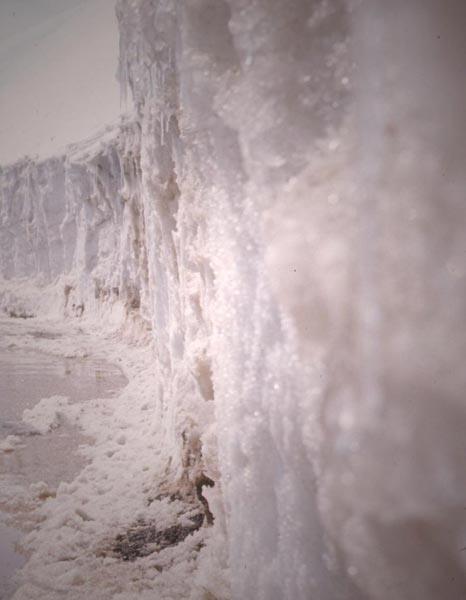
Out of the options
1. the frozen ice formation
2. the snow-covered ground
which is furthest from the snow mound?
the frozen ice formation

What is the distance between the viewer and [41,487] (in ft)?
6.80

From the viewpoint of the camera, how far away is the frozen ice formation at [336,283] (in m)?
0.59

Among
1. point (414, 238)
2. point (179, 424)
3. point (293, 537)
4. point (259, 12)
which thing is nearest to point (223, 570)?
point (293, 537)

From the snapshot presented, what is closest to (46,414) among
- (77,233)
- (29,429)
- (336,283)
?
(29,429)

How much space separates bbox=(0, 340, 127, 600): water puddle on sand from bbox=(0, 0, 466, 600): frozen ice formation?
1147 mm

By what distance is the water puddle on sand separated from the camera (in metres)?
A: 1.73

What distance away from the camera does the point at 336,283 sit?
719mm

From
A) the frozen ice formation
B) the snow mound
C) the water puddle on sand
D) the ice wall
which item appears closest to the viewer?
the frozen ice formation

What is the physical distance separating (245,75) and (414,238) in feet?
1.77

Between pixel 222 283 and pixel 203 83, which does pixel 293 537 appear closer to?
pixel 222 283

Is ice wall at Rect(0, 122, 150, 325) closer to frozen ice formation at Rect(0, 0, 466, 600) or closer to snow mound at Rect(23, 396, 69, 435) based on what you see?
snow mound at Rect(23, 396, 69, 435)

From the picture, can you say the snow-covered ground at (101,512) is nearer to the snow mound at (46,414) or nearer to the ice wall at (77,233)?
the snow mound at (46,414)

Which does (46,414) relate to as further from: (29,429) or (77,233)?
(77,233)

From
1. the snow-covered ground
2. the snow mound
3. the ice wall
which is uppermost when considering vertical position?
the ice wall
